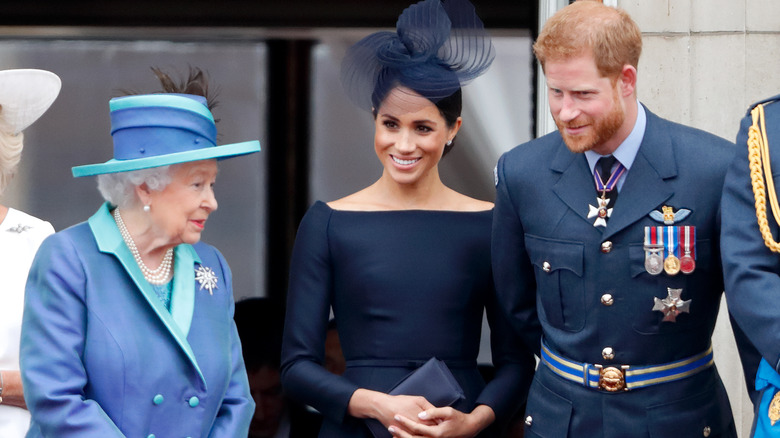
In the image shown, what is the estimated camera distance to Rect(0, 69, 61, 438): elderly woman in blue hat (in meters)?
3.22

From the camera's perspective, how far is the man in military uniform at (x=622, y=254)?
2945mm

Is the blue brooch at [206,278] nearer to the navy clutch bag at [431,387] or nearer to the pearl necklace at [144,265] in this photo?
the pearl necklace at [144,265]

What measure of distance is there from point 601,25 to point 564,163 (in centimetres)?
39

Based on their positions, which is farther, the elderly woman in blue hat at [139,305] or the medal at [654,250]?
the medal at [654,250]

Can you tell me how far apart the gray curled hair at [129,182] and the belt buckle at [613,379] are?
118 centimetres

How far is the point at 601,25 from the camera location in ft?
9.67

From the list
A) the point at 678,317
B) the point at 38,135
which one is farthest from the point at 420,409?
the point at 38,135

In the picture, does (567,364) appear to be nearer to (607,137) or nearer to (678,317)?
(678,317)

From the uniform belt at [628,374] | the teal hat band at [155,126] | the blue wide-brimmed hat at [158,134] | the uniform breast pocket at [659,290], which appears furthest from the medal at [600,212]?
the teal hat band at [155,126]

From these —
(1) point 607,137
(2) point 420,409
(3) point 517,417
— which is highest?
(1) point 607,137

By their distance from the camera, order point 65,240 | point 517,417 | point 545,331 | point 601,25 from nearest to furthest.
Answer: point 65,240
point 601,25
point 545,331
point 517,417

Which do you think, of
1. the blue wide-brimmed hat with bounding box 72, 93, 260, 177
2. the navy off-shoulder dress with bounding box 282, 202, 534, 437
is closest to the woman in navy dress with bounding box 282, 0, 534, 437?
the navy off-shoulder dress with bounding box 282, 202, 534, 437

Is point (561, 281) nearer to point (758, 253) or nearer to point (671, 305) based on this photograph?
point (671, 305)

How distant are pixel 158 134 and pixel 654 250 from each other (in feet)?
4.10
